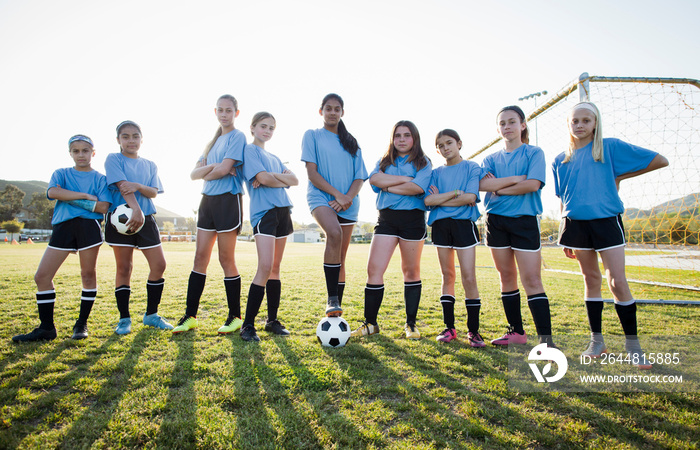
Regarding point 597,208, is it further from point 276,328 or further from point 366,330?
point 276,328

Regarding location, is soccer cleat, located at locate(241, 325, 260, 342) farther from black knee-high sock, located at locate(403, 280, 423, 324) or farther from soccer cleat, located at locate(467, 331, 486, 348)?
soccer cleat, located at locate(467, 331, 486, 348)

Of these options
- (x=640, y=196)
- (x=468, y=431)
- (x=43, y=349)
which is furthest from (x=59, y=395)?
(x=640, y=196)

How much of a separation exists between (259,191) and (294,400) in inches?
96.2

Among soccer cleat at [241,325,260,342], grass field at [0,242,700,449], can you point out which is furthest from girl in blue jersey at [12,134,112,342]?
soccer cleat at [241,325,260,342]

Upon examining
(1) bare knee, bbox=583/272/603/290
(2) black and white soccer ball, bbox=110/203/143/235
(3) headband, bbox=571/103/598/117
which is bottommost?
(1) bare knee, bbox=583/272/603/290

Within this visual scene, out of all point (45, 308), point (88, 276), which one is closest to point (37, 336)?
point (45, 308)

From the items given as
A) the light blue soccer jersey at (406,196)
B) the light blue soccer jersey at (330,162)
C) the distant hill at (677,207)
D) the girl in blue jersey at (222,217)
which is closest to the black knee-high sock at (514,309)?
the light blue soccer jersey at (406,196)

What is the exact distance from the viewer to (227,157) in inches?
157

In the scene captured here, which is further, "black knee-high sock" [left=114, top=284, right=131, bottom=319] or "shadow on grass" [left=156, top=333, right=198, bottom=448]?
"black knee-high sock" [left=114, top=284, right=131, bottom=319]

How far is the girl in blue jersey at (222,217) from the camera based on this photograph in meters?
4.00

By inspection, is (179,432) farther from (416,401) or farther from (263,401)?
(416,401)

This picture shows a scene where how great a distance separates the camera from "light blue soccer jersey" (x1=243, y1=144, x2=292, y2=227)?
400cm

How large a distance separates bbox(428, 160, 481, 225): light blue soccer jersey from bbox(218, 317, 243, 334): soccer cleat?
8.20 feet

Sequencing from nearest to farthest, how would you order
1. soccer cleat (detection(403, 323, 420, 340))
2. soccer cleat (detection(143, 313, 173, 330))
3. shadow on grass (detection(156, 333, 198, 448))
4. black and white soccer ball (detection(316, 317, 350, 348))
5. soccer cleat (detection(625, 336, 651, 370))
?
shadow on grass (detection(156, 333, 198, 448)), soccer cleat (detection(625, 336, 651, 370)), black and white soccer ball (detection(316, 317, 350, 348)), soccer cleat (detection(403, 323, 420, 340)), soccer cleat (detection(143, 313, 173, 330))
